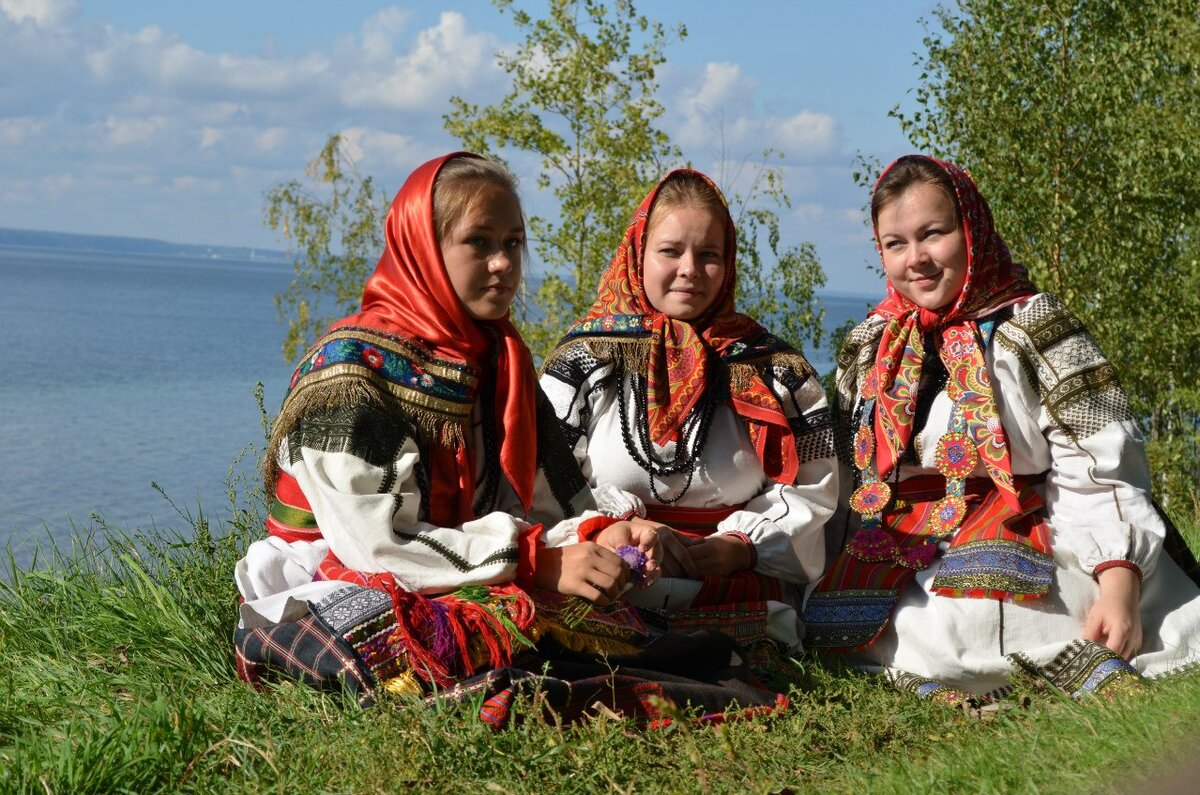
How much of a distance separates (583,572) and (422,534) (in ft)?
1.61

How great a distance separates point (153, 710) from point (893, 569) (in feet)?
8.27

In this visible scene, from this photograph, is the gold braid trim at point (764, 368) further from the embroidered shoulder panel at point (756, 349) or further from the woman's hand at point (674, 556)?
the woman's hand at point (674, 556)

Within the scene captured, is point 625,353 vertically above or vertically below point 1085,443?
above

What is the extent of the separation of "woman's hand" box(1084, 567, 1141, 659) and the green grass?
0.95ft

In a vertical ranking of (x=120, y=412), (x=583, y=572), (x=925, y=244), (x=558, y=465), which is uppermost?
(x=925, y=244)

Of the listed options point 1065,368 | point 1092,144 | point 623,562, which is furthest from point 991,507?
point 1092,144

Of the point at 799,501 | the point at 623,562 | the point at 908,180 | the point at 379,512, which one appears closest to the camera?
the point at 379,512

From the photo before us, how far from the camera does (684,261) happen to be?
4.58 meters

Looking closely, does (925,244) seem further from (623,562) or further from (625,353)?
(623,562)

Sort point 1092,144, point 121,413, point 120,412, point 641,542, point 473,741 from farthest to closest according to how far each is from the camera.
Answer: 1. point 120,412
2. point 121,413
3. point 1092,144
4. point 641,542
5. point 473,741

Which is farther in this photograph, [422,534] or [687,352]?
[687,352]

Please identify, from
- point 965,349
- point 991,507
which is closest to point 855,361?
point 965,349

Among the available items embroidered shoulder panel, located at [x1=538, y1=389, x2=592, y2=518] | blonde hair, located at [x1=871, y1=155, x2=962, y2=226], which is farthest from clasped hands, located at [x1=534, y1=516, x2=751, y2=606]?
blonde hair, located at [x1=871, y1=155, x2=962, y2=226]

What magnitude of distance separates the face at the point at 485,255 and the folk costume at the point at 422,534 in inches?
2.1
